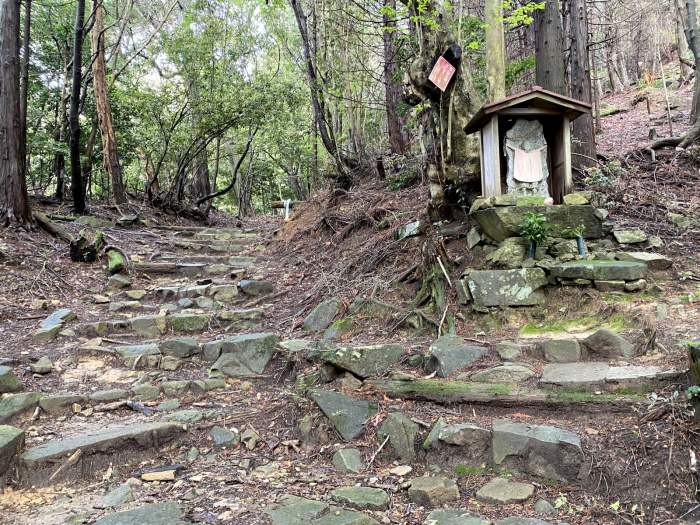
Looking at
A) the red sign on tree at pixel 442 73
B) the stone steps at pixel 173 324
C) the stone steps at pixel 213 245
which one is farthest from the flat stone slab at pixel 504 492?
the stone steps at pixel 213 245

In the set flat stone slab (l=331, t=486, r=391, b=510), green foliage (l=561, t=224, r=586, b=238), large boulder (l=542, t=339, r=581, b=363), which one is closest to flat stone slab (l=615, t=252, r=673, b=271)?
green foliage (l=561, t=224, r=586, b=238)

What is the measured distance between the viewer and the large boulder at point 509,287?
4.59 m

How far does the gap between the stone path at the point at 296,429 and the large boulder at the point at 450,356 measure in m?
0.02

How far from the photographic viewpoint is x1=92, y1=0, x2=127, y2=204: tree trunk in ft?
40.3

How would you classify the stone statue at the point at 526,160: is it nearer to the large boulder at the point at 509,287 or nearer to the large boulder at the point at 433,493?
the large boulder at the point at 509,287

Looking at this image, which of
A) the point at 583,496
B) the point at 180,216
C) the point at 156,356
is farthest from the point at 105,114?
the point at 583,496

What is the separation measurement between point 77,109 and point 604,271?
1028 cm

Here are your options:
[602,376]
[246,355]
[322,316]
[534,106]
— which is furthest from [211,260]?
[602,376]

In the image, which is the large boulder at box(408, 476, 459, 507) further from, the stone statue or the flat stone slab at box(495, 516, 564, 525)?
the stone statue

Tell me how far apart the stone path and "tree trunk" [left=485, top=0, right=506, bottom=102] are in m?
2.86

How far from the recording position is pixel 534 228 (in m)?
4.86

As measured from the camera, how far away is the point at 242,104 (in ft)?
41.6

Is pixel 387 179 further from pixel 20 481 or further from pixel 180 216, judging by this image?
pixel 20 481

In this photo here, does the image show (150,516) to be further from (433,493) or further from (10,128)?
(10,128)
